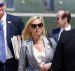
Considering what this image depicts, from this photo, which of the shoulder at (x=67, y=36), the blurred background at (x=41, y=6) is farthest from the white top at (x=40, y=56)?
the blurred background at (x=41, y=6)

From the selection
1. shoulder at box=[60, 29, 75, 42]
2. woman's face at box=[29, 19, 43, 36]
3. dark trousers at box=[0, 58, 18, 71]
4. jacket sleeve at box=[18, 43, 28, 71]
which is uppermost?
shoulder at box=[60, 29, 75, 42]

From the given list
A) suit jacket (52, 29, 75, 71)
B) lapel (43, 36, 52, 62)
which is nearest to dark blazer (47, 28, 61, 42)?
lapel (43, 36, 52, 62)

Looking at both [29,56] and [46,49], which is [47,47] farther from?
[29,56]

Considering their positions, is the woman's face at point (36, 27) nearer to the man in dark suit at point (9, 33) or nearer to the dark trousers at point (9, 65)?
the man in dark suit at point (9, 33)

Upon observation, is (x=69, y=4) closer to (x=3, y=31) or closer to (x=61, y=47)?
(x=3, y=31)

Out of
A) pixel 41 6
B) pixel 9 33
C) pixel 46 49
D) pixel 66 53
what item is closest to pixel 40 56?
pixel 46 49

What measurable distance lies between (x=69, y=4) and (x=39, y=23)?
17538 millimetres

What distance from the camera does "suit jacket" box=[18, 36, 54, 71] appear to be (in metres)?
4.34

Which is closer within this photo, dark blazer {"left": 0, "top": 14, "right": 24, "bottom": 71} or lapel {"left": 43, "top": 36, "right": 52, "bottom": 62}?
lapel {"left": 43, "top": 36, "right": 52, "bottom": 62}

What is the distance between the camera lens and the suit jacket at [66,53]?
3.50 metres

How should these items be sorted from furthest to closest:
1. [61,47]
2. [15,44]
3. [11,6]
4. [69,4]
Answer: [69,4] → [11,6] → [15,44] → [61,47]

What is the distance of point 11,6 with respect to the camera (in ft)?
66.8

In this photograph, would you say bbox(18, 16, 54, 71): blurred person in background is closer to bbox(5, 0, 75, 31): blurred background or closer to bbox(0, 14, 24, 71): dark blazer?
bbox(0, 14, 24, 71): dark blazer

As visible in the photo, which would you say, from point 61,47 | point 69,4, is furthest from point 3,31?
point 69,4
